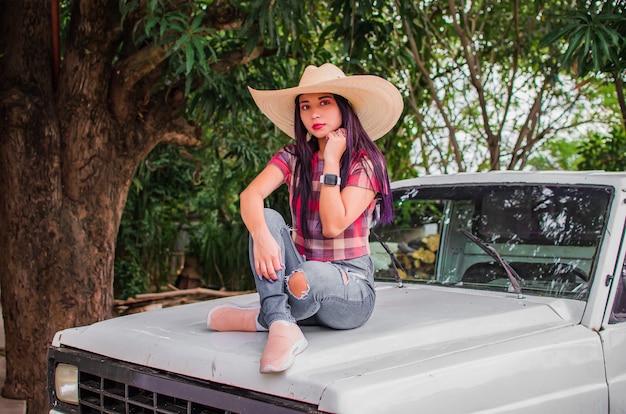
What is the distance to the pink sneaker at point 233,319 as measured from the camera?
2635 mm

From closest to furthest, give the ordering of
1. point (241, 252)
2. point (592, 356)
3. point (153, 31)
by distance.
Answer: point (592, 356) < point (153, 31) < point (241, 252)

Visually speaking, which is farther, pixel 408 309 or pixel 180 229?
pixel 180 229

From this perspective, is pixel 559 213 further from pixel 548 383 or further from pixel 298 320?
pixel 298 320

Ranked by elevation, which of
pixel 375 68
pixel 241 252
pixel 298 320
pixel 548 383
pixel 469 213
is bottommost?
pixel 241 252

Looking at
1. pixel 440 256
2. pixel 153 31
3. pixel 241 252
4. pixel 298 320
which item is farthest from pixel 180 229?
pixel 298 320

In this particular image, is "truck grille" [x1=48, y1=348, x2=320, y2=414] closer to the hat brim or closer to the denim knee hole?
the denim knee hole

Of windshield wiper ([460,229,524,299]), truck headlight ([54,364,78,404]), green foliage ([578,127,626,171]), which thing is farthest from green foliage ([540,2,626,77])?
green foliage ([578,127,626,171])

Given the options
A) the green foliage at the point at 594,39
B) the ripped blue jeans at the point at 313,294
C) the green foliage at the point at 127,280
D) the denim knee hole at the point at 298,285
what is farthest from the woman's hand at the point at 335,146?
the green foliage at the point at 127,280

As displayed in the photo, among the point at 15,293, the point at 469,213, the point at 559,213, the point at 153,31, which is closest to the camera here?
the point at 559,213

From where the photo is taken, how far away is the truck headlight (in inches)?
108

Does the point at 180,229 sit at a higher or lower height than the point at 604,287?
lower

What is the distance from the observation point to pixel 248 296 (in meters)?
3.33

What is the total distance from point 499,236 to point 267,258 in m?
1.33

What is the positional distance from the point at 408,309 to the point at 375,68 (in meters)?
3.42
